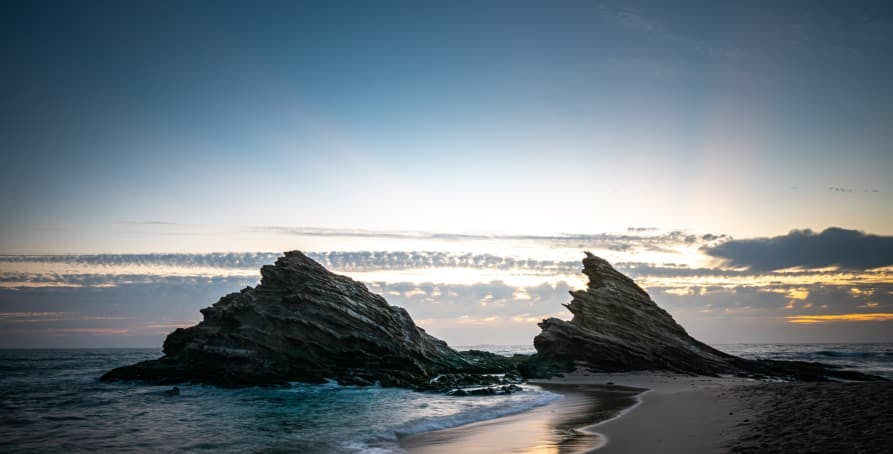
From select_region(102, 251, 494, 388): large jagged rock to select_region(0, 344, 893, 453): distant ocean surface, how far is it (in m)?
2.07

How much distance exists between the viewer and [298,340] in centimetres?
3912

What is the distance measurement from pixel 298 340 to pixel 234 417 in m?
15.1

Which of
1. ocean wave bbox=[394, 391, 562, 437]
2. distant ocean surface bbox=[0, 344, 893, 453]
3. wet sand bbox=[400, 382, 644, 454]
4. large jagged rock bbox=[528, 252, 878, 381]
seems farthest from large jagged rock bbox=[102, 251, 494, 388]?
wet sand bbox=[400, 382, 644, 454]

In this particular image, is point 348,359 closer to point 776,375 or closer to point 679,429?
point 679,429

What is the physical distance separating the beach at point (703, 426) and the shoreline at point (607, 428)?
0.08 ft

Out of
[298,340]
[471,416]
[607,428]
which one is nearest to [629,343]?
[471,416]

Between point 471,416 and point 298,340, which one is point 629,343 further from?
point 298,340

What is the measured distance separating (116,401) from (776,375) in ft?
171

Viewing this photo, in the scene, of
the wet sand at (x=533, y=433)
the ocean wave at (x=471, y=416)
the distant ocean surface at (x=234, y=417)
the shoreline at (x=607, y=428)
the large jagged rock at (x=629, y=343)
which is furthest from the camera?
the large jagged rock at (x=629, y=343)

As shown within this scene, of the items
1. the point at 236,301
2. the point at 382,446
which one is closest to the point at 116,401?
the point at 236,301

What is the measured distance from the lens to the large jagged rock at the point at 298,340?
38.1 meters

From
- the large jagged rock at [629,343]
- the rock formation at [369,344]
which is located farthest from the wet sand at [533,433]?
the large jagged rock at [629,343]

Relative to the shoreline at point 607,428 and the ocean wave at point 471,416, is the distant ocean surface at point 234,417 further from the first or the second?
the shoreline at point 607,428

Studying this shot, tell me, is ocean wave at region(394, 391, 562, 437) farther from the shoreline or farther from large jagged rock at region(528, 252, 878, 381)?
large jagged rock at region(528, 252, 878, 381)
